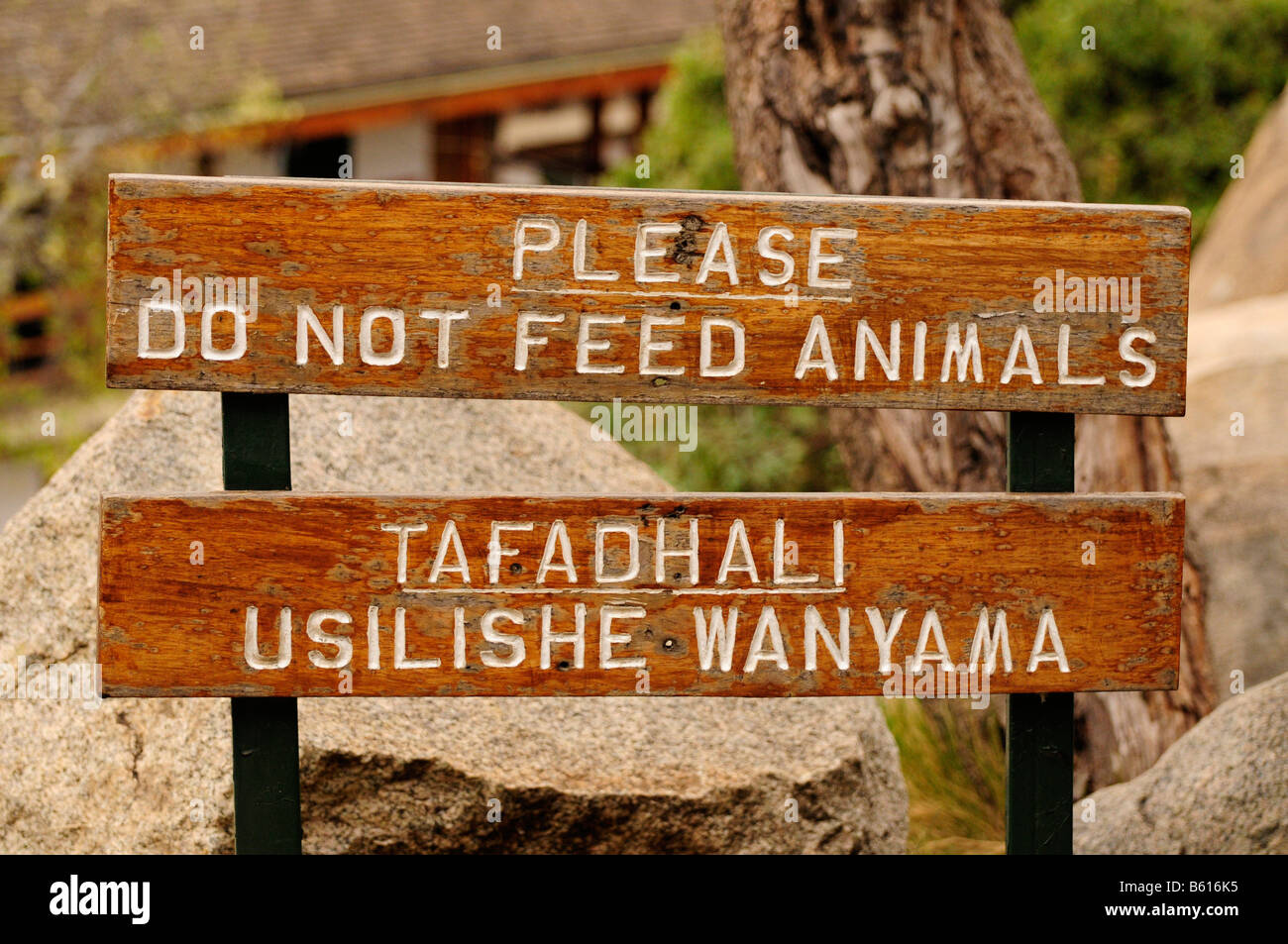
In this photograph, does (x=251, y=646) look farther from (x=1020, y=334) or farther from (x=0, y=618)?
(x=1020, y=334)

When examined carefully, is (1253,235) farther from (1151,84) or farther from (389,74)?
(389,74)

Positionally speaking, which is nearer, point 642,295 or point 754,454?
point 642,295

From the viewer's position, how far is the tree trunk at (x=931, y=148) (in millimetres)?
3934

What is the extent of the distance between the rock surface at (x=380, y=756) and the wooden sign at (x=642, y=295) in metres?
0.63

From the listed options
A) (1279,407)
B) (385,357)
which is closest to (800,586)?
(385,357)

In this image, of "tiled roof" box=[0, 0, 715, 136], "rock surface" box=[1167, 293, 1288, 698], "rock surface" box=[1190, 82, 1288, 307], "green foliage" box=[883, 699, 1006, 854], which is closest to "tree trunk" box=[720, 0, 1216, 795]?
"green foliage" box=[883, 699, 1006, 854]

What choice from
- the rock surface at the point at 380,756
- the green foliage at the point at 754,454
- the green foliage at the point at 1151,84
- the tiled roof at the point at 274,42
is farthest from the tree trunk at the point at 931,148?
A: the tiled roof at the point at 274,42

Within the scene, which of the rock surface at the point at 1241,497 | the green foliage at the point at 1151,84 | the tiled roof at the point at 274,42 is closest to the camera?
the rock surface at the point at 1241,497

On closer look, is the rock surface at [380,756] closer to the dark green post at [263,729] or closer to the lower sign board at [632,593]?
the dark green post at [263,729]

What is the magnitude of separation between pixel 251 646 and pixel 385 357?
0.60 m

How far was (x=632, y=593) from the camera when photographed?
2611 mm

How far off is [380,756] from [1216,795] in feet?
5.98

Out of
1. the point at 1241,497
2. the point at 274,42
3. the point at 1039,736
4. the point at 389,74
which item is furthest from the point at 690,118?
the point at 274,42

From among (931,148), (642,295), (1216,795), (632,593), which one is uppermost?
(931,148)
